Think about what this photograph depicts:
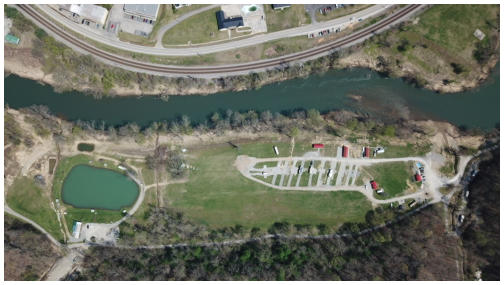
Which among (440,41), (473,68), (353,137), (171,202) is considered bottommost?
(171,202)

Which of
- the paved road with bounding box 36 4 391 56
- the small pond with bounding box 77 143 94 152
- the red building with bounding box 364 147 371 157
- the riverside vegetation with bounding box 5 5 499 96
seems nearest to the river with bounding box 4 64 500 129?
the riverside vegetation with bounding box 5 5 499 96

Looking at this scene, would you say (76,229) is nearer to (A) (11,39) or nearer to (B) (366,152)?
(A) (11,39)

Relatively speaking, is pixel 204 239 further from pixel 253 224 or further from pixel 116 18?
pixel 116 18

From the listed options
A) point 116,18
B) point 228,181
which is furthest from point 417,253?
point 116,18

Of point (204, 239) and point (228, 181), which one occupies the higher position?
point (228, 181)

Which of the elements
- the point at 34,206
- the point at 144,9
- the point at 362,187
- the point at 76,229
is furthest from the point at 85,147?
the point at 362,187

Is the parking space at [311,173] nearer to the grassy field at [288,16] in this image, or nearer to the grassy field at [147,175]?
the grassy field at [147,175]
